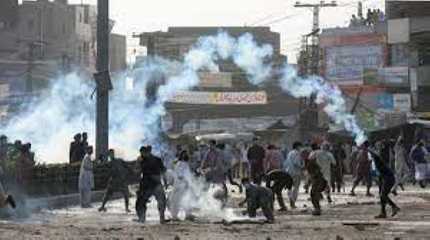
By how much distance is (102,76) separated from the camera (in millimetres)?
25625

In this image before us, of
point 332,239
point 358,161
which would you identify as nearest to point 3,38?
point 358,161

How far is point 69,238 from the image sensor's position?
13.9m

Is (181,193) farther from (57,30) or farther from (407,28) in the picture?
(57,30)

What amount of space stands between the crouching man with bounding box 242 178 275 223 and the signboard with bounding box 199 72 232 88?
3959 cm

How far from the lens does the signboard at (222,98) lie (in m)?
63.3

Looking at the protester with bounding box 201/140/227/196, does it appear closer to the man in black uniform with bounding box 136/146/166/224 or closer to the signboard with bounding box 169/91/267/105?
the man in black uniform with bounding box 136/146/166/224

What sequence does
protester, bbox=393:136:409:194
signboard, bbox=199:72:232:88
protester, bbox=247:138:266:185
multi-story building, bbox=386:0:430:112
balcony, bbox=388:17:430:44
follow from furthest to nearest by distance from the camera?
1. signboard, bbox=199:72:232:88
2. balcony, bbox=388:17:430:44
3. multi-story building, bbox=386:0:430:112
4. protester, bbox=393:136:409:194
5. protester, bbox=247:138:266:185

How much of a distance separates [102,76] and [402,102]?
3139cm

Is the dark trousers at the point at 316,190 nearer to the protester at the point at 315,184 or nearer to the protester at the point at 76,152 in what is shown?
the protester at the point at 315,184

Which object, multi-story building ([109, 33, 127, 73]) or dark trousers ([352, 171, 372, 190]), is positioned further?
multi-story building ([109, 33, 127, 73])

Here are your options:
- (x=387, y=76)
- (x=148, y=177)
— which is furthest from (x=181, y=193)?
(x=387, y=76)

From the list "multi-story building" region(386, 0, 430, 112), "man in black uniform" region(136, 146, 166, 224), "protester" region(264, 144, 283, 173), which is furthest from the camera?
"multi-story building" region(386, 0, 430, 112)

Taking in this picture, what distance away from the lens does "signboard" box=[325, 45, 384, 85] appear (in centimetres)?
5981

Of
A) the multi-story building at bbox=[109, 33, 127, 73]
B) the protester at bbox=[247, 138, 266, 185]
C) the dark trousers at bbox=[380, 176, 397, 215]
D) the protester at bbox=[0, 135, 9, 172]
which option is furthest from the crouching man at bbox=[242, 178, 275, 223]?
the multi-story building at bbox=[109, 33, 127, 73]
